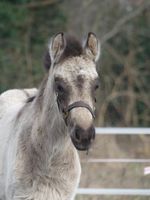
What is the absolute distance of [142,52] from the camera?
17969mm

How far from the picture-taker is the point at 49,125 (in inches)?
243

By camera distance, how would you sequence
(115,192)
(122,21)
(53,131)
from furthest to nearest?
1. (122,21)
2. (115,192)
3. (53,131)

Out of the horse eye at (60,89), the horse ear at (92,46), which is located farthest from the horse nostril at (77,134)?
the horse ear at (92,46)

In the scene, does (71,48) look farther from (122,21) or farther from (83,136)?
(122,21)

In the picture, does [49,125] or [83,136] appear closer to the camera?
[83,136]

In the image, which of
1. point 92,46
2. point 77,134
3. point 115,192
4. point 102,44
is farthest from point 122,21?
point 77,134

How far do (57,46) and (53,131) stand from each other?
66 centimetres

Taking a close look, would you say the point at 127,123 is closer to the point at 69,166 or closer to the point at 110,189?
the point at 110,189

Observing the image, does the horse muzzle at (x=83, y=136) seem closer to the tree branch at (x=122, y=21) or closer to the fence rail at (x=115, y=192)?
the fence rail at (x=115, y=192)

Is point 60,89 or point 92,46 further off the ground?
point 92,46

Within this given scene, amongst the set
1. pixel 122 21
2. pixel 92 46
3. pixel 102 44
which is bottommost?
pixel 102 44

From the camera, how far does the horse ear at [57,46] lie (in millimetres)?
6043

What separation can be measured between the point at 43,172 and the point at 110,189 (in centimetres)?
268

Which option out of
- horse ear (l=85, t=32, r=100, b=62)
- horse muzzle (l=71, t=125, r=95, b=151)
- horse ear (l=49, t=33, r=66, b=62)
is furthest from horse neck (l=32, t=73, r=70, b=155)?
horse muzzle (l=71, t=125, r=95, b=151)
